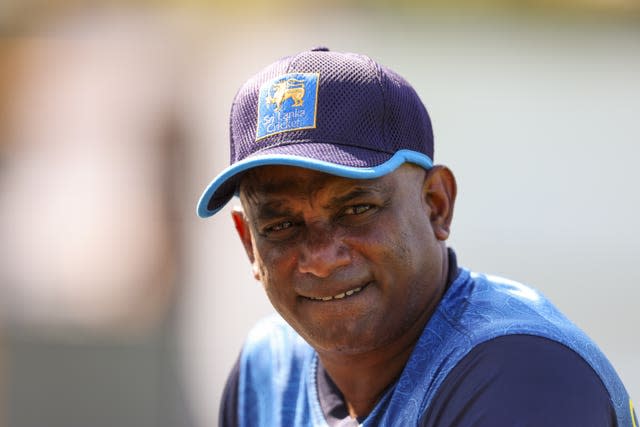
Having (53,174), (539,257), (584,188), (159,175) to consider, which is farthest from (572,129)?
(53,174)

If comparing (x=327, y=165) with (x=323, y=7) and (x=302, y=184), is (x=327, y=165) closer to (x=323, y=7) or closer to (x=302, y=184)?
(x=302, y=184)

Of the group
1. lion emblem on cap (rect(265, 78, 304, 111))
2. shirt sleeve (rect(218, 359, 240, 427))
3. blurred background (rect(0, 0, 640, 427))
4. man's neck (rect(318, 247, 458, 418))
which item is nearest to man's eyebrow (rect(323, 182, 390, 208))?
lion emblem on cap (rect(265, 78, 304, 111))

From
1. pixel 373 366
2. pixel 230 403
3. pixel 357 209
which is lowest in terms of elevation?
pixel 230 403

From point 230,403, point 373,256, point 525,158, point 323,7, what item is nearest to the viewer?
point 373,256

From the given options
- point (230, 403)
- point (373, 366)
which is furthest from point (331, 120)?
point (230, 403)

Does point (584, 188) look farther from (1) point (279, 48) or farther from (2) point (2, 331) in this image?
(2) point (2, 331)

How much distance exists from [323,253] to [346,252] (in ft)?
0.18

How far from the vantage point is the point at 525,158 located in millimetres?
6395

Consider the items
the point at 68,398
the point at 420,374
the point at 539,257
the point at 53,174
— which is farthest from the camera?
the point at 53,174

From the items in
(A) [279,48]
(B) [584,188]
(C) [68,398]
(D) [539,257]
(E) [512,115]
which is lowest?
(C) [68,398]

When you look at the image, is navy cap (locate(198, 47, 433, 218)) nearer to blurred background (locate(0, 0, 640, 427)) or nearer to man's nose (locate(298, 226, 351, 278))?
man's nose (locate(298, 226, 351, 278))

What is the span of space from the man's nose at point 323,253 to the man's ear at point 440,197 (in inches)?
12.0

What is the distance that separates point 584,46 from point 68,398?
13.7 ft

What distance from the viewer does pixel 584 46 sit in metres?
6.50
